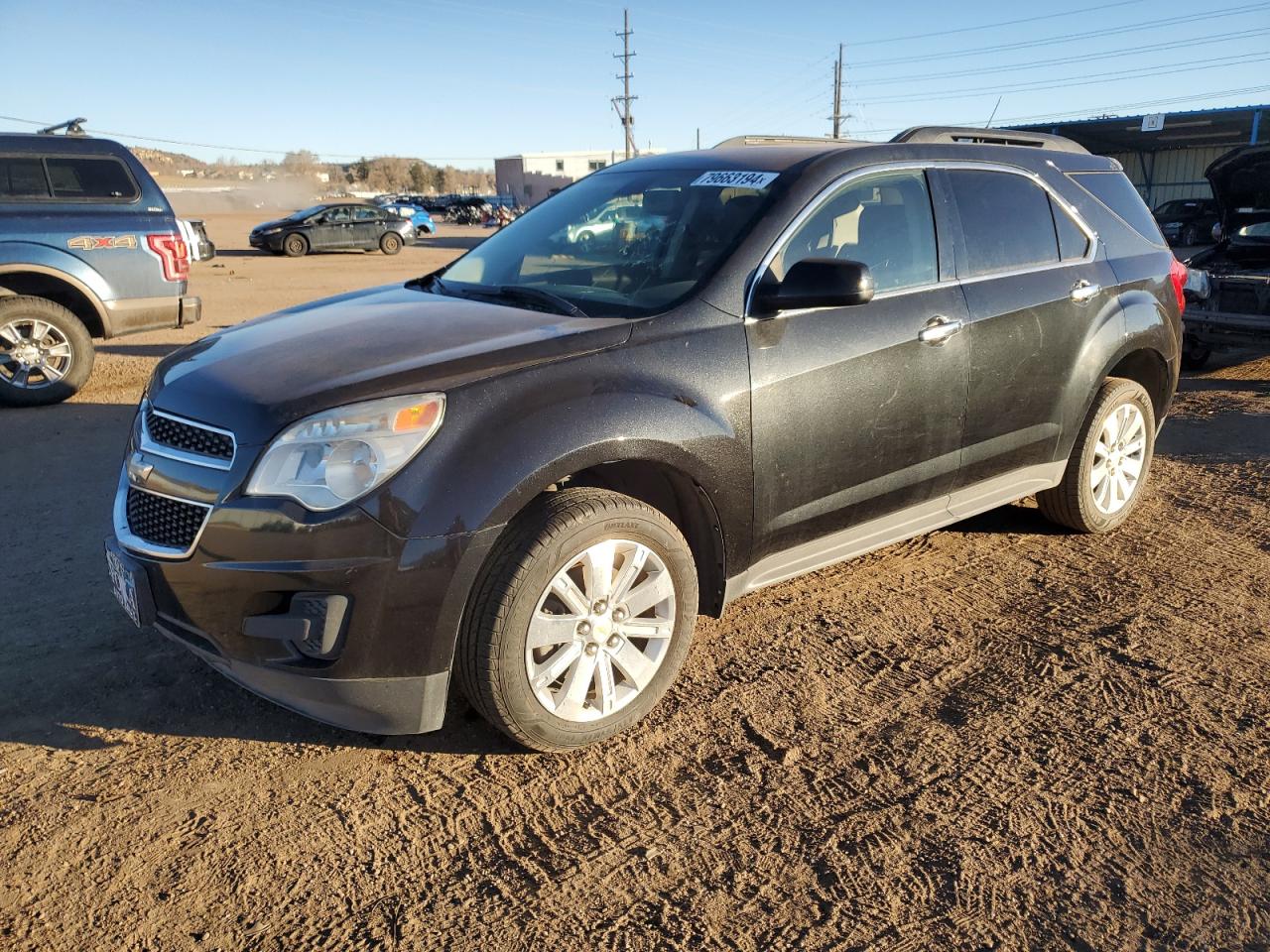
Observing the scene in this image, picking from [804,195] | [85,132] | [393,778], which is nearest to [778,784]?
[393,778]

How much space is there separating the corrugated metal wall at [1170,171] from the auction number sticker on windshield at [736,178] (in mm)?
41889

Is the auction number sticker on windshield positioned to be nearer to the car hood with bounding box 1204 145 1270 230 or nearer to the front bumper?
the front bumper

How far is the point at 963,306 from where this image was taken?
397 centimetres

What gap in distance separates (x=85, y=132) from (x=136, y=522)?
290 inches

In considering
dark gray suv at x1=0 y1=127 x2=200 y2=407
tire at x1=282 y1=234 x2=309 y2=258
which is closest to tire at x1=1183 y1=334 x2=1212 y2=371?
dark gray suv at x1=0 y1=127 x2=200 y2=407

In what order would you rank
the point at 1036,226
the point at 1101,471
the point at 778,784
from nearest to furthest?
the point at 778,784 → the point at 1036,226 → the point at 1101,471

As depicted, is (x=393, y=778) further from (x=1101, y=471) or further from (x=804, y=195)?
(x=1101, y=471)

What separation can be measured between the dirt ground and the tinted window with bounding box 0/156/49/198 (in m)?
4.90

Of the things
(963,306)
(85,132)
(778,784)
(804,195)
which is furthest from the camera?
(85,132)

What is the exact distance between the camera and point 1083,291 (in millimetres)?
4496

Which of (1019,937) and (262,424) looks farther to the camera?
(262,424)

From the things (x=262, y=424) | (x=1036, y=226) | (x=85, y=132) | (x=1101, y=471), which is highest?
(x=85, y=132)

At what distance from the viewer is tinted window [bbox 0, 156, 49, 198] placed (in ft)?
25.8

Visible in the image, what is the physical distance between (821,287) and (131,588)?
7.70 ft
